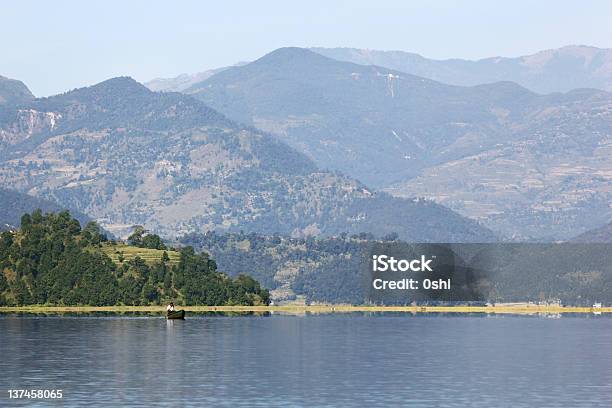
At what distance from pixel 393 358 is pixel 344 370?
82.8ft

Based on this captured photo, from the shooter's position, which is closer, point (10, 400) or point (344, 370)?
point (10, 400)

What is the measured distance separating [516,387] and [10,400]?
5161 cm

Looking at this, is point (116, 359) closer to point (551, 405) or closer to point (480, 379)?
point (480, 379)

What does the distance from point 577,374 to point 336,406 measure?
46015mm

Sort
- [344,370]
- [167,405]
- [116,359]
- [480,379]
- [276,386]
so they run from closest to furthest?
1. [167,405]
2. [276,386]
3. [480,379]
4. [344,370]
5. [116,359]

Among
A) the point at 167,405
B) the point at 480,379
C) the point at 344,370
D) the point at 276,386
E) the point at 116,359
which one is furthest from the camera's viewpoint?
the point at 116,359

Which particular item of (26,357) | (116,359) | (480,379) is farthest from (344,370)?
(26,357)

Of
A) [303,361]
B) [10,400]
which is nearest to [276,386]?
[10,400]

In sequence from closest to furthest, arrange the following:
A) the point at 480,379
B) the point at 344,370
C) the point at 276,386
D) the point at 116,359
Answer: the point at 276,386 → the point at 480,379 → the point at 344,370 → the point at 116,359

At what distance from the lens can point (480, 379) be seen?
156 m

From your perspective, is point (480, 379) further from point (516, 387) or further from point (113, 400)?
point (113, 400)

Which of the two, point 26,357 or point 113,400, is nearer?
point 113,400

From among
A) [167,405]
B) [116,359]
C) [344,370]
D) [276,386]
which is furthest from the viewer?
[116,359]

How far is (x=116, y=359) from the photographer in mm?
183375
